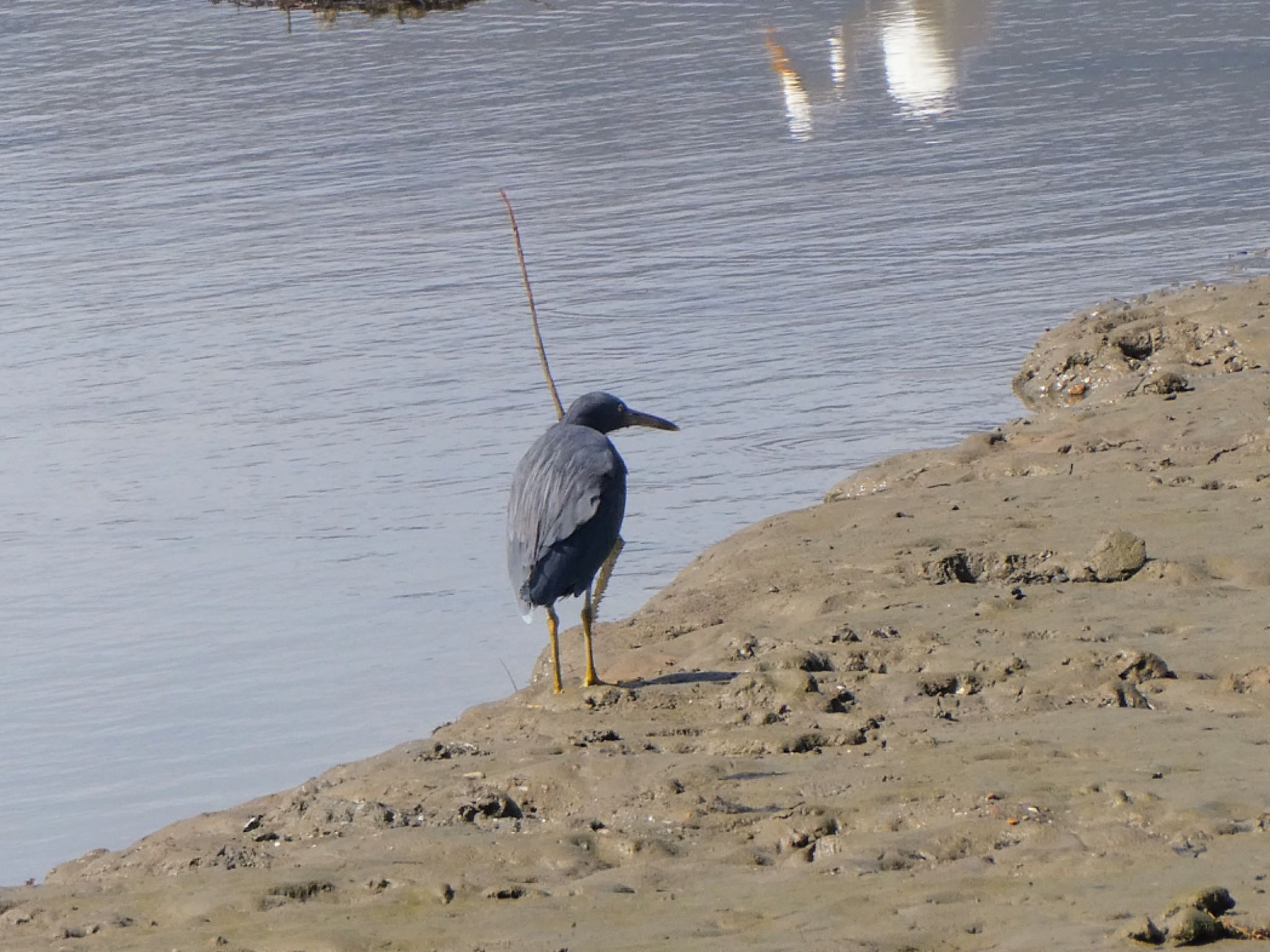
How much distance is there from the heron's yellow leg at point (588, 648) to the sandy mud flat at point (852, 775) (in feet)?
0.31

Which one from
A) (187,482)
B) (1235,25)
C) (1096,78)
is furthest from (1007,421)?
(1235,25)

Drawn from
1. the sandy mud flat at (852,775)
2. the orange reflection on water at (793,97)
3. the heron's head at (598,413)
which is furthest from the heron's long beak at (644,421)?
the orange reflection on water at (793,97)

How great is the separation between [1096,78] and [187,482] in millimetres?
Answer: 13497

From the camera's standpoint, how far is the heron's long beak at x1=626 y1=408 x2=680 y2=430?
22.2 ft

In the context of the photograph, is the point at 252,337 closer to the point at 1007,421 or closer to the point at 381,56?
the point at 1007,421

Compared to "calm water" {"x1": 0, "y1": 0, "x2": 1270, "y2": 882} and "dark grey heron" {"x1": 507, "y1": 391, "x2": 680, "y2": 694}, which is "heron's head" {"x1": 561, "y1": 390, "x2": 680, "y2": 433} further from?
"calm water" {"x1": 0, "y1": 0, "x2": 1270, "y2": 882}

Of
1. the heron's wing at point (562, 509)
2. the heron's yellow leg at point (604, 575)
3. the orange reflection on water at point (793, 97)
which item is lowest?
the orange reflection on water at point (793, 97)

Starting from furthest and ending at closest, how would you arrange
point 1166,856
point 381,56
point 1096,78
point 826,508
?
1. point 381,56
2. point 1096,78
3. point 826,508
4. point 1166,856

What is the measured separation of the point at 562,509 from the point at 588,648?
1.73 feet

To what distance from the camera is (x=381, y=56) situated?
24.2 meters

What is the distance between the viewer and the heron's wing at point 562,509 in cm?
561

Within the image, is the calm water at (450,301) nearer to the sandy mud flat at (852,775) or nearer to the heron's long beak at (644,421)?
the heron's long beak at (644,421)

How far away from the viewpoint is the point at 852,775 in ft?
15.0

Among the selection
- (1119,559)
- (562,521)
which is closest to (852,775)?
(562,521)
